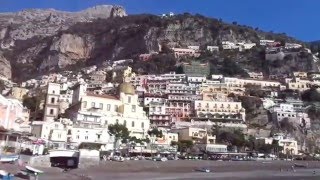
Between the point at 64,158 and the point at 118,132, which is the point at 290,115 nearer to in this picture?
the point at 118,132

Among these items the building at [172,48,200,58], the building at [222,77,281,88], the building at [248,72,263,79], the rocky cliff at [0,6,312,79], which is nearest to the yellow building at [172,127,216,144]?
the building at [222,77,281,88]

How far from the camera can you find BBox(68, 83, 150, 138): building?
7194cm

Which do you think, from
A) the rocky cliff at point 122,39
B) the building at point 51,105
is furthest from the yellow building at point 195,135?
the rocky cliff at point 122,39

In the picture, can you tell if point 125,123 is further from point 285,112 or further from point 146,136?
point 285,112

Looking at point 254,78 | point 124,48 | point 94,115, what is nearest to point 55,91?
point 94,115

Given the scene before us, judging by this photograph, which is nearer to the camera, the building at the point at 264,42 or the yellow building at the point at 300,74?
the yellow building at the point at 300,74

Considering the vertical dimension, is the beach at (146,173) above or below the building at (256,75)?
below

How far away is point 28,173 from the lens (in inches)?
1275

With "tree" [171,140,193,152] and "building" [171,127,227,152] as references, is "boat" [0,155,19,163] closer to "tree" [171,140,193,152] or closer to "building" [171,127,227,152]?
"tree" [171,140,193,152]

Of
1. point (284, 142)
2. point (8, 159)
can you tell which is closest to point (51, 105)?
point (8, 159)

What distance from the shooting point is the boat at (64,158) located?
46.2 meters

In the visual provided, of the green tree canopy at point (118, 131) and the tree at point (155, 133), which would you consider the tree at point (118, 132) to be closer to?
the green tree canopy at point (118, 131)

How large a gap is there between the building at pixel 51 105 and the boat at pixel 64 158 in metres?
27.7

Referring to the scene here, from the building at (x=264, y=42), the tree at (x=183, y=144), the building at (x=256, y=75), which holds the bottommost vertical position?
the tree at (x=183, y=144)
